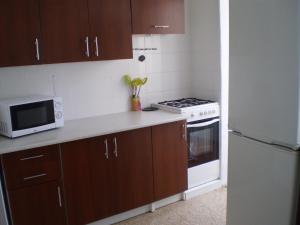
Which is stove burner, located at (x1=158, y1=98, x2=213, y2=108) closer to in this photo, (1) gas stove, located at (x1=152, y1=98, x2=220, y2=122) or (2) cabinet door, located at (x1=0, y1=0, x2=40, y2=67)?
(1) gas stove, located at (x1=152, y1=98, x2=220, y2=122)

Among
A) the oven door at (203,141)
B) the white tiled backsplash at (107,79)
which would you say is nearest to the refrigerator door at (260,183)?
the oven door at (203,141)

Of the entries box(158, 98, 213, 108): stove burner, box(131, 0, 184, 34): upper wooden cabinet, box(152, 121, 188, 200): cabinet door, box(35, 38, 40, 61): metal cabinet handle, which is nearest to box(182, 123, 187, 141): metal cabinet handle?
box(152, 121, 188, 200): cabinet door

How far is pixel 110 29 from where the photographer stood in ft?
8.33

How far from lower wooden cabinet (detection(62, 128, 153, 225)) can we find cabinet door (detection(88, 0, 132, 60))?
0.69m

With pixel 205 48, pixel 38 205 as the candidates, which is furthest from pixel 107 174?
pixel 205 48

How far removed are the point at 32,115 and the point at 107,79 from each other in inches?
34.6

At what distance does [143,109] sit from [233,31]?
4.68 feet

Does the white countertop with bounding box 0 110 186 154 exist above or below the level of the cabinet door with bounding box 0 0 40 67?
below

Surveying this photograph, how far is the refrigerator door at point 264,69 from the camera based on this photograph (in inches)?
63.0

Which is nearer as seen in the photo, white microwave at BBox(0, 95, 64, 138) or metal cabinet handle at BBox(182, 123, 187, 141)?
white microwave at BBox(0, 95, 64, 138)

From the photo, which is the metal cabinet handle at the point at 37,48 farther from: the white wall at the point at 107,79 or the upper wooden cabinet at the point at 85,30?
the white wall at the point at 107,79

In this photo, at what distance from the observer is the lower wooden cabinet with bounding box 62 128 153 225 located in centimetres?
231

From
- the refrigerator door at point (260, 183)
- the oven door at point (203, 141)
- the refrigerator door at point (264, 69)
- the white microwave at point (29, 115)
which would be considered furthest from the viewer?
the oven door at point (203, 141)

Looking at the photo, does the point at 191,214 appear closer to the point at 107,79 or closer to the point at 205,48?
the point at 107,79
